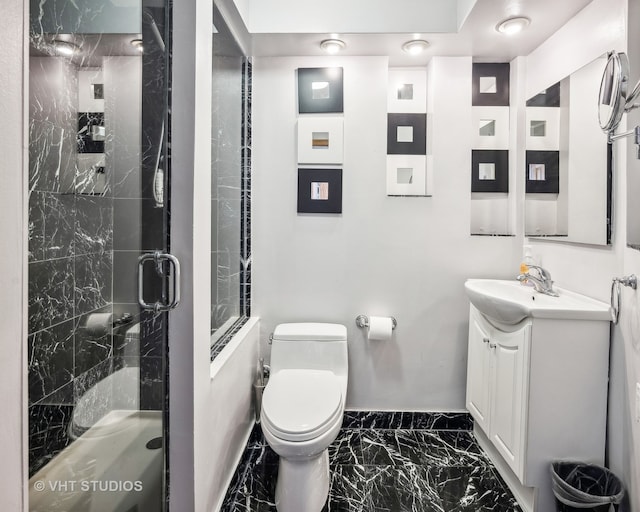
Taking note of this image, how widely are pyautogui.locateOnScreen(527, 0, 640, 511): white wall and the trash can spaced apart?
2.3 inches

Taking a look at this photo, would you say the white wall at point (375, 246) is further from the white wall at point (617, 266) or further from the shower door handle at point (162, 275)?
the shower door handle at point (162, 275)

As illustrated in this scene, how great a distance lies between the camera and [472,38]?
2227 millimetres

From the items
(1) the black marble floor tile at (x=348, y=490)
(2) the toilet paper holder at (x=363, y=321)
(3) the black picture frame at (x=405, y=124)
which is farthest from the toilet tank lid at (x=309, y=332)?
(3) the black picture frame at (x=405, y=124)

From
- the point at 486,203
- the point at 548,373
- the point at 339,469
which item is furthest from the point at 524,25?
the point at 339,469

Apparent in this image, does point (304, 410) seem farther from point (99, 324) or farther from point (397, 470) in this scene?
point (99, 324)

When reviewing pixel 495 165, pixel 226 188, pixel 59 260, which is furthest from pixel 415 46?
pixel 59 260

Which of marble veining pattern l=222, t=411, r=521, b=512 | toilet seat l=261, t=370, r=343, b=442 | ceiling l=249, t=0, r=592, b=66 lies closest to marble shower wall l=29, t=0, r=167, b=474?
toilet seat l=261, t=370, r=343, b=442

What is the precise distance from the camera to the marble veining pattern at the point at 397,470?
1.88 m

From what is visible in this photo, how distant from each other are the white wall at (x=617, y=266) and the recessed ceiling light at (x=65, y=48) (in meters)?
1.87

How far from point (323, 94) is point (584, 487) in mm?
2330

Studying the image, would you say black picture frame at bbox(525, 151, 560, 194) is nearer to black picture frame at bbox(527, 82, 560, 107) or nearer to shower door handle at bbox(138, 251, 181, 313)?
black picture frame at bbox(527, 82, 560, 107)

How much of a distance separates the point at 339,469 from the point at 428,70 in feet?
7.71

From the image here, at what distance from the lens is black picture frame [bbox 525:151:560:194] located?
2.10 meters

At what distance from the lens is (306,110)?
98.4 inches
